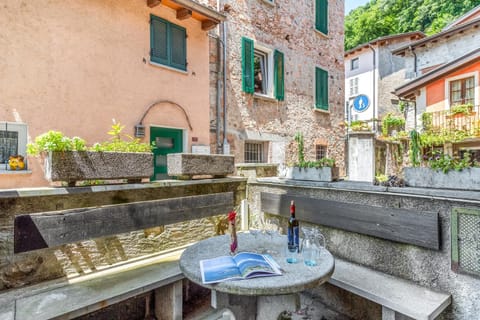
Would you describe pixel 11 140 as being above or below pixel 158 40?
below

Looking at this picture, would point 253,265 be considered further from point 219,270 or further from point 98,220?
point 98,220

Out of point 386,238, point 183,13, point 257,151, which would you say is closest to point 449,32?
point 257,151

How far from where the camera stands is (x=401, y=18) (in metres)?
21.3

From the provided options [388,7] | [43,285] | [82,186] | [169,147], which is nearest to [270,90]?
[169,147]

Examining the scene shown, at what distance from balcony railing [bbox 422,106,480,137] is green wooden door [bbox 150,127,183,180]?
8968mm

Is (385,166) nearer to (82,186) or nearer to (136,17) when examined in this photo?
(136,17)

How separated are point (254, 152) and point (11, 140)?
5455 mm

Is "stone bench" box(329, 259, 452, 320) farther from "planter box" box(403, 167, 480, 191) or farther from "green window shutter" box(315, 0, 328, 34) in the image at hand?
"green window shutter" box(315, 0, 328, 34)

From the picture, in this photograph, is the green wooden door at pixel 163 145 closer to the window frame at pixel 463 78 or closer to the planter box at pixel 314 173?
the planter box at pixel 314 173

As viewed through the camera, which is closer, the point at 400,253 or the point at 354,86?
the point at 400,253

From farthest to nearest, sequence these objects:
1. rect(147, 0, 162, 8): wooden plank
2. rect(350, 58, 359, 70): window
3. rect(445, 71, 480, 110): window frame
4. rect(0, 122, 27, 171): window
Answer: rect(350, 58, 359, 70): window < rect(445, 71, 480, 110): window frame < rect(147, 0, 162, 8): wooden plank < rect(0, 122, 27, 171): window

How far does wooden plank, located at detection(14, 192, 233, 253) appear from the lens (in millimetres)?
2355

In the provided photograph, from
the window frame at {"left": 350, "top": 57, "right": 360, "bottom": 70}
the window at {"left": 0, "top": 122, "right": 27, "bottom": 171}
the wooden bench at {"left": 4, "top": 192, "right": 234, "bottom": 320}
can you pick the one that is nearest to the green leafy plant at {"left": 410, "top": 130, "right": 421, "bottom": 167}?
the wooden bench at {"left": 4, "top": 192, "right": 234, "bottom": 320}

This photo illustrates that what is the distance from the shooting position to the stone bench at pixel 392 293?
2209 millimetres
